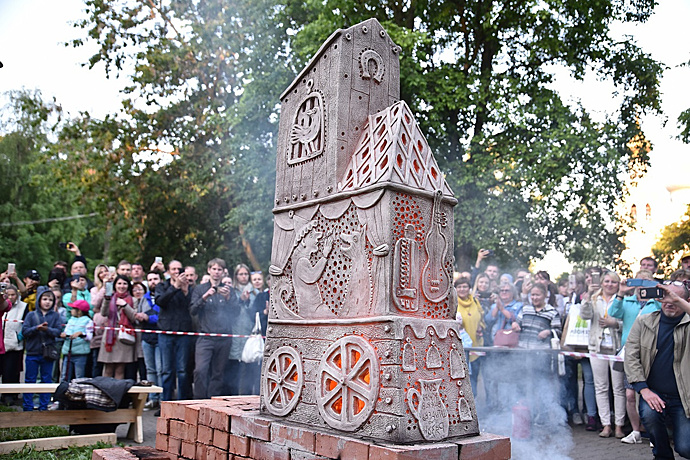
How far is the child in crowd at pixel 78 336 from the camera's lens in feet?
27.5

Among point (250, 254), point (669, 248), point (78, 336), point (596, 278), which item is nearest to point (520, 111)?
point (596, 278)

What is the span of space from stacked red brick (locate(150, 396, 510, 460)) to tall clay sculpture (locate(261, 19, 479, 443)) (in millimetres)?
117

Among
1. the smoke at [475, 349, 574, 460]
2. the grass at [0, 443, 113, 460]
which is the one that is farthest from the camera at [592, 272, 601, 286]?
the grass at [0, 443, 113, 460]

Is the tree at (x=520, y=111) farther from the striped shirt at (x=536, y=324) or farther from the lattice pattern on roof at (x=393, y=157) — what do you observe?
the lattice pattern on roof at (x=393, y=157)

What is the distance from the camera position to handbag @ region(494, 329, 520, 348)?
8070 mm

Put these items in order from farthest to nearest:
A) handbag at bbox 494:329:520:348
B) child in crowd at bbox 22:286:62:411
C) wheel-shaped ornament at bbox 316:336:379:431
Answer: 1. child in crowd at bbox 22:286:62:411
2. handbag at bbox 494:329:520:348
3. wheel-shaped ornament at bbox 316:336:379:431

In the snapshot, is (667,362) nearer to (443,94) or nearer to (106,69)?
(443,94)

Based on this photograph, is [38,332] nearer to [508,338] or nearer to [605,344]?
[508,338]

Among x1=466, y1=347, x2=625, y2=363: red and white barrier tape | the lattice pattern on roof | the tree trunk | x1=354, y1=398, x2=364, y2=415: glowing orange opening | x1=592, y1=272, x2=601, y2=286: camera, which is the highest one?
the tree trunk

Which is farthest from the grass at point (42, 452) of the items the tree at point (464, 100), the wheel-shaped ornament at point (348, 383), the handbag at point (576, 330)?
the tree at point (464, 100)

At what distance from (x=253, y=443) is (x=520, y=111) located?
462 inches

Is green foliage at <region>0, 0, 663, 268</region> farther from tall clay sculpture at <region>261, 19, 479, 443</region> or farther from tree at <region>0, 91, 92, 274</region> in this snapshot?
tall clay sculpture at <region>261, 19, 479, 443</region>

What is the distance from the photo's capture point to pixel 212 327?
8.14 meters

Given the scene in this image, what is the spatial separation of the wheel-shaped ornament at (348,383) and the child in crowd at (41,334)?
19.1ft
